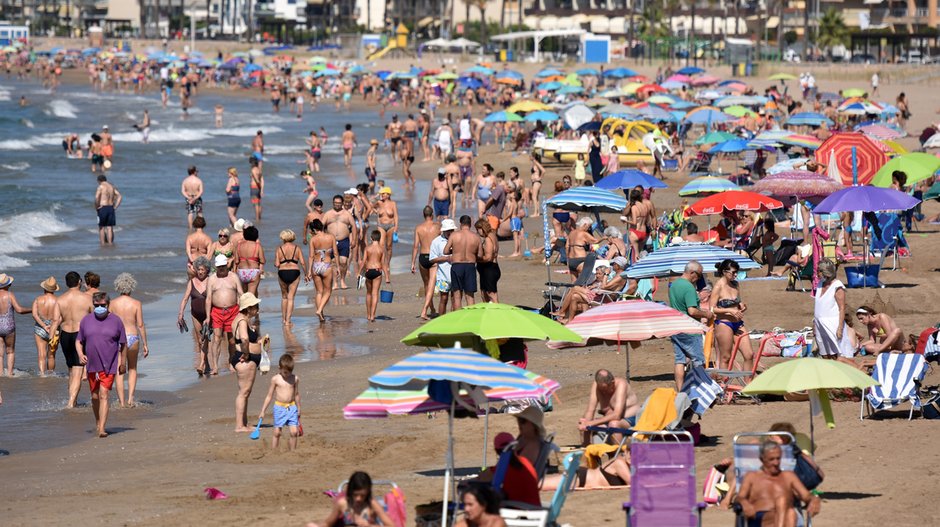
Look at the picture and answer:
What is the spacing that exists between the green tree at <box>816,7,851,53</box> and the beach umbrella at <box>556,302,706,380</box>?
76413 millimetres

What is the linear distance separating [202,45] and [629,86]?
74.4 meters

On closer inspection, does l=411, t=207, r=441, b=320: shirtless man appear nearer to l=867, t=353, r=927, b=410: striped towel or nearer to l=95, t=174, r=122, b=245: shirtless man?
l=867, t=353, r=927, b=410: striped towel

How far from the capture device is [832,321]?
11.9 m

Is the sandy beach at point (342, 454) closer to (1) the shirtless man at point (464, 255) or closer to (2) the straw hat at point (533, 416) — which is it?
(2) the straw hat at point (533, 416)

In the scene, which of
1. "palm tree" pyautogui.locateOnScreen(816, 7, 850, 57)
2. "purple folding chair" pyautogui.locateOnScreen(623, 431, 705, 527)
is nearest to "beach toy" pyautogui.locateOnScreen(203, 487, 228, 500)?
"purple folding chair" pyautogui.locateOnScreen(623, 431, 705, 527)

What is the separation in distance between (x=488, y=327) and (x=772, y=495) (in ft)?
8.99

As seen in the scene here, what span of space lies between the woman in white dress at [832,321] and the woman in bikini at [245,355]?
4.83m

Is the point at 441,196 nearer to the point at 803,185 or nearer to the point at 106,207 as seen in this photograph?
the point at 106,207

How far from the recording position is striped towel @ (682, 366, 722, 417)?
10.0 metres

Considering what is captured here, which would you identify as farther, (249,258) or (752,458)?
(249,258)

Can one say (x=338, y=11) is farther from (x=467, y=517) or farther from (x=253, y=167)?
(x=467, y=517)

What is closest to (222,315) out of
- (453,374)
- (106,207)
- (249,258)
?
(249,258)

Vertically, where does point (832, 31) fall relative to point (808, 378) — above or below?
above

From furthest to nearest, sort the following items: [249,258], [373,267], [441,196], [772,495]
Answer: [441,196] < [373,267] < [249,258] < [772,495]
